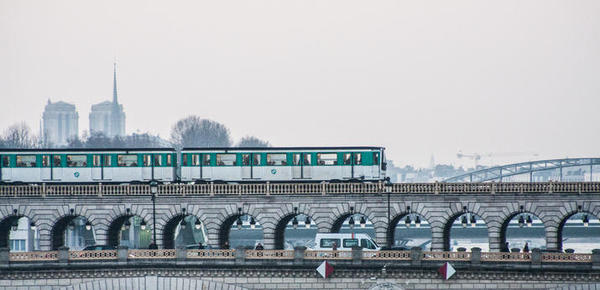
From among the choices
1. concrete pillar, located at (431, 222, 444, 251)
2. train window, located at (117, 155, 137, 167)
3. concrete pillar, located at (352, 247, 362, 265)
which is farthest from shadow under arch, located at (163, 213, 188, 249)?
concrete pillar, located at (431, 222, 444, 251)

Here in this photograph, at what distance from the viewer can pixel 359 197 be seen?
70938 mm

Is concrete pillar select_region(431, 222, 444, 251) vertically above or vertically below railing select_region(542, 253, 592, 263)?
above

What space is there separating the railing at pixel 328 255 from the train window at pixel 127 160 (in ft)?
74.2

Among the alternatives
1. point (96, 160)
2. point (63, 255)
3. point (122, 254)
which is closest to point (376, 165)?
point (96, 160)

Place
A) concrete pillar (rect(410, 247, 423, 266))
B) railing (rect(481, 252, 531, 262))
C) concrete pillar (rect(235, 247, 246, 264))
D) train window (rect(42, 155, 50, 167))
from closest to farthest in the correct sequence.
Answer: railing (rect(481, 252, 531, 262)) < concrete pillar (rect(410, 247, 423, 266)) < concrete pillar (rect(235, 247, 246, 264)) < train window (rect(42, 155, 50, 167))

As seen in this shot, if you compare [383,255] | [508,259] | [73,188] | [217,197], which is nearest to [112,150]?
[73,188]

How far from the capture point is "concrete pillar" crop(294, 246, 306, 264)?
59.0m

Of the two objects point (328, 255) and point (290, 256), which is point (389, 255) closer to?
point (328, 255)

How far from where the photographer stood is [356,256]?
58438 millimetres

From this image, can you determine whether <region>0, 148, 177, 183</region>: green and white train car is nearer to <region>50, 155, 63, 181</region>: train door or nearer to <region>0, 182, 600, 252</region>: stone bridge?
<region>50, 155, 63, 181</region>: train door

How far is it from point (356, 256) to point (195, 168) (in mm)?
22199

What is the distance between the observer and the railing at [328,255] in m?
58.9

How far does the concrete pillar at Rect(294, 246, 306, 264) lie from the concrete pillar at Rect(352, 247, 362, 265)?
314 centimetres

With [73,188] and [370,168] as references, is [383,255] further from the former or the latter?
[73,188]
